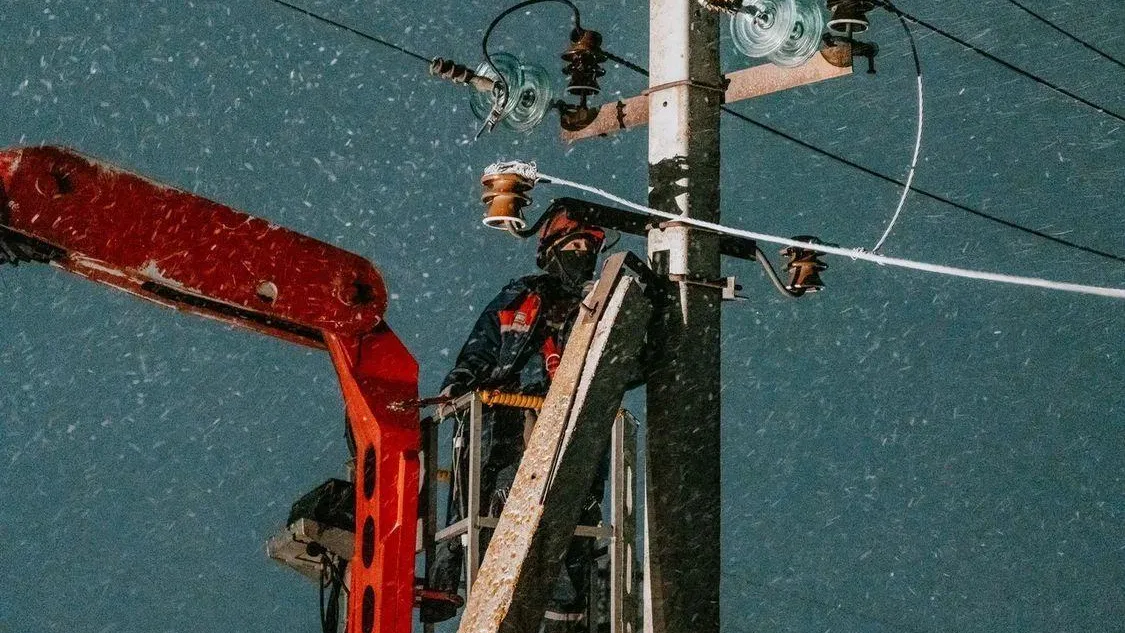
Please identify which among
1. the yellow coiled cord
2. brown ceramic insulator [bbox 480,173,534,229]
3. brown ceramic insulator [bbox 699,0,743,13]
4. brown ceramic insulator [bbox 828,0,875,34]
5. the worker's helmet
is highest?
brown ceramic insulator [bbox 828,0,875,34]

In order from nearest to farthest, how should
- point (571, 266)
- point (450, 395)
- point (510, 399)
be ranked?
point (510, 399) → point (450, 395) → point (571, 266)

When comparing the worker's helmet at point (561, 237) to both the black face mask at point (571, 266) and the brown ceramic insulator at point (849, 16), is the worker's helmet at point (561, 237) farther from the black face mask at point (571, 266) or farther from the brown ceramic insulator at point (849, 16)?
the brown ceramic insulator at point (849, 16)

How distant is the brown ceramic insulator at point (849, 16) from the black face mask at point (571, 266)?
6.41 feet

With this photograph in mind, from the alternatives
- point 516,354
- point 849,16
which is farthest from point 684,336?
point 849,16

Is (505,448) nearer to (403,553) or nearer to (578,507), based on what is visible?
(403,553)

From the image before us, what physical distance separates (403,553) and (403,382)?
3.35 feet

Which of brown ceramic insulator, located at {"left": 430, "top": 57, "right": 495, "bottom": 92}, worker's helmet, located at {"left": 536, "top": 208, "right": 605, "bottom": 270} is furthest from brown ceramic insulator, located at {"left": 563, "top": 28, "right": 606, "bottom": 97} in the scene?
worker's helmet, located at {"left": 536, "top": 208, "right": 605, "bottom": 270}

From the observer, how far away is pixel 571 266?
920 cm

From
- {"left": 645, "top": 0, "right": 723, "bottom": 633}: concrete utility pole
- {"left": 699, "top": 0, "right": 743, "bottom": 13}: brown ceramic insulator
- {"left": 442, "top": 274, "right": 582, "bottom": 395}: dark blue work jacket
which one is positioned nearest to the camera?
{"left": 645, "top": 0, "right": 723, "bottom": 633}: concrete utility pole

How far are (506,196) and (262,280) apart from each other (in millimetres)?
1748

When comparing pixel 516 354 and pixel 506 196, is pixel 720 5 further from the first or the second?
pixel 516 354

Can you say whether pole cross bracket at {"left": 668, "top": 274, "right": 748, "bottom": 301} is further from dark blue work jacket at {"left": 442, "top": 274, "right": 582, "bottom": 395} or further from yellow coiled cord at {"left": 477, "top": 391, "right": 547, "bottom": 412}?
dark blue work jacket at {"left": 442, "top": 274, "right": 582, "bottom": 395}

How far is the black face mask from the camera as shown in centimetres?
919

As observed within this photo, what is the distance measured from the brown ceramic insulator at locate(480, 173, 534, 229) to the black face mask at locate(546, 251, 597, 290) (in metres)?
1.91
